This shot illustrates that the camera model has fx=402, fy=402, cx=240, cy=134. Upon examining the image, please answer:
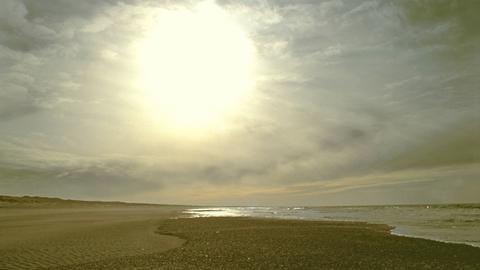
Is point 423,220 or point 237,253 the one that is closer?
point 237,253

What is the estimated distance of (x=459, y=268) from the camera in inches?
520

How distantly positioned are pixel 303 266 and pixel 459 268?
16.9 feet

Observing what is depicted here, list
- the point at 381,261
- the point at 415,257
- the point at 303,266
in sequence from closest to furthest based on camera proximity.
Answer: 1. the point at 303,266
2. the point at 381,261
3. the point at 415,257

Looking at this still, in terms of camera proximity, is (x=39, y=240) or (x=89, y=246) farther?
(x=39, y=240)

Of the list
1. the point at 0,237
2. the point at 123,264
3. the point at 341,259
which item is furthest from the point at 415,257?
the point at 0,237

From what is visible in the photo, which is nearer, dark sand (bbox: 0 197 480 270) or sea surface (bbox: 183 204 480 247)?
dark sand (bbox: 0 197 480 270)

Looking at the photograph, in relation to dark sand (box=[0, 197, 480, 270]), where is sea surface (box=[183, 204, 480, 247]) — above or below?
above

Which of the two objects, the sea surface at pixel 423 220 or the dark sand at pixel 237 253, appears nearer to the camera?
the dark sand at pixel 237 253

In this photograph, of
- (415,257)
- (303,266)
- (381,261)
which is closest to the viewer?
(303,266)

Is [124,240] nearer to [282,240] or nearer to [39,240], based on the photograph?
[39,240]

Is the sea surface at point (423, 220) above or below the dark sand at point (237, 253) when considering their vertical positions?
above

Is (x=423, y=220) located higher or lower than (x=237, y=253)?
higher

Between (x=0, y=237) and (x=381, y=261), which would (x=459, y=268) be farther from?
(x=0, y=237)

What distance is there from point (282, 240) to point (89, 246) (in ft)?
30.4
